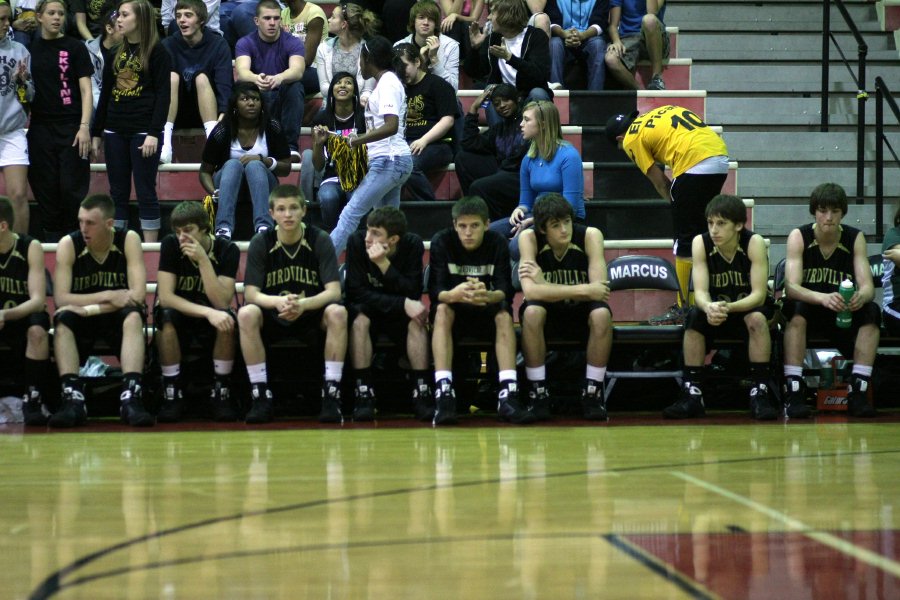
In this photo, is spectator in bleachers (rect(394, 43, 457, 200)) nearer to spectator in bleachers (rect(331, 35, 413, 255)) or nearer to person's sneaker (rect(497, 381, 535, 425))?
spectator in bleachers (rect(331, 35, 413, 255))

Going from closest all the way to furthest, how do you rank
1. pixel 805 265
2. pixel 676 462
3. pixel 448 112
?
pixel 676 462 → pixel 805 265 → pixel 448 112

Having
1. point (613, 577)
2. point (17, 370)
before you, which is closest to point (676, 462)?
point (613, 577)

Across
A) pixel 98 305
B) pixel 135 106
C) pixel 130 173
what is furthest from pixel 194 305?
pixel 135 106

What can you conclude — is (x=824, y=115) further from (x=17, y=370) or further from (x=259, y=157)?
(x=17, y=370)

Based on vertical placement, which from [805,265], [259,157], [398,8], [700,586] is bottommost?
[700,586]

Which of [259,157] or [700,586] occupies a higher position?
[259,157]

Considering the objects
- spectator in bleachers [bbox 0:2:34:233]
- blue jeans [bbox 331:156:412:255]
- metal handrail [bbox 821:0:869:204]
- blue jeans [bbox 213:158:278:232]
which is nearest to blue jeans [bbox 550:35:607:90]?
metal handrail [bbox 821:0:869:204]

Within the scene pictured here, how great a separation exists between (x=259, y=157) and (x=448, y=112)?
4.56 ft

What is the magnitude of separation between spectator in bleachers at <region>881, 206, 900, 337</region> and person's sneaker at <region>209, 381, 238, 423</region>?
11.9 feet

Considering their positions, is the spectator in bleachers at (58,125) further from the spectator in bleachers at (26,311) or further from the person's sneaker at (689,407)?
the person's sneaker at (689,407)

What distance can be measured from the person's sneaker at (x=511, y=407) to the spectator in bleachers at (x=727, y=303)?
0.77 meters

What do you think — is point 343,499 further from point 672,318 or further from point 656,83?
point 656,83

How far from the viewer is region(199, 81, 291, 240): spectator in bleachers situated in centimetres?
787

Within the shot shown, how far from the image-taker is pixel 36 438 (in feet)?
19.5
